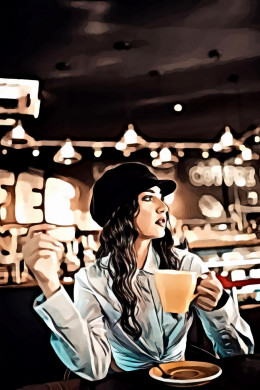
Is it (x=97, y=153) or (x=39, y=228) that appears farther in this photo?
(x=97, y=153)

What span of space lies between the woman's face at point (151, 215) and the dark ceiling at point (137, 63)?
331mm

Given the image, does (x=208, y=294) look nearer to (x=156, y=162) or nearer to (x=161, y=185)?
(x=161, y=185)

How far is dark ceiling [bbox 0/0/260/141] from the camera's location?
2.32 metres

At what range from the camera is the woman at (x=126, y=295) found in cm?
206

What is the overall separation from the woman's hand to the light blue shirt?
0.04 m

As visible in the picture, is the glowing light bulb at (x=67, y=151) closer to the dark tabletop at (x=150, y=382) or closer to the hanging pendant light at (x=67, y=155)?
the hanging pendant light at (x=67, y=155)

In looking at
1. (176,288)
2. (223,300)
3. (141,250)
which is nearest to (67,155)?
(141,250)

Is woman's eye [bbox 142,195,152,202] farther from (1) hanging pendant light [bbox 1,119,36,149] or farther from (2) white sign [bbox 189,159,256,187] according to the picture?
(1) hanging pendant light [bbox 1,119,36,149]

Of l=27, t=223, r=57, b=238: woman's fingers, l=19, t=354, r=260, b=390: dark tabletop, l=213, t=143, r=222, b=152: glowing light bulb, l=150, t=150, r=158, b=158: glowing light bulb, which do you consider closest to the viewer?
l=19, t=354, r=260, b=390: dark tabletop

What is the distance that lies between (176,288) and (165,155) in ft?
2.41

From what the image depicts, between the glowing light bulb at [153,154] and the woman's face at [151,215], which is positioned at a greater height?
the glowing light bulb at [153,154]

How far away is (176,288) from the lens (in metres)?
2.05

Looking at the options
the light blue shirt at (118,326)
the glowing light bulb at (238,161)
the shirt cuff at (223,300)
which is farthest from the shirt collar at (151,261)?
the glowing light bulb at (238,161)

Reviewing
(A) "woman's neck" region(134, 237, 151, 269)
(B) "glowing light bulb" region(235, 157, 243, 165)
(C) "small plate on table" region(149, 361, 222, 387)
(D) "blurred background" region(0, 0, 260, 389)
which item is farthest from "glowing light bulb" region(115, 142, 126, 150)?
(C) "small plate on table" region(149, 361, 222, 387)
